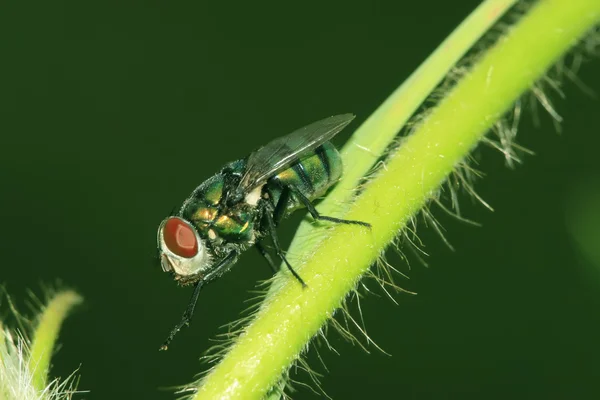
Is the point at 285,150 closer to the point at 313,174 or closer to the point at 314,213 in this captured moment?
the point at 313,174

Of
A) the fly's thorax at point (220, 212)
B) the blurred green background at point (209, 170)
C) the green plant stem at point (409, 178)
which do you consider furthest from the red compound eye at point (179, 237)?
the blurred green background at point (209, 170)

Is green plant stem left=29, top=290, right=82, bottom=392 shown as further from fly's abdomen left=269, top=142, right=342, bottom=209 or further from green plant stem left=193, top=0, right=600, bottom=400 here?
fly's abdomen left=269, top=142, right=342, bottom=209

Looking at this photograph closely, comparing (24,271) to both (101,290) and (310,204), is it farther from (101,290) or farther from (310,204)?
(310,204)

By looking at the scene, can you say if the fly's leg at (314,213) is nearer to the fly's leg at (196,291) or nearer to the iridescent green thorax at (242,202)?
the iridescent green thorax at (242,202)

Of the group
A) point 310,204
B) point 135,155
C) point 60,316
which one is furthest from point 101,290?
point 60,316

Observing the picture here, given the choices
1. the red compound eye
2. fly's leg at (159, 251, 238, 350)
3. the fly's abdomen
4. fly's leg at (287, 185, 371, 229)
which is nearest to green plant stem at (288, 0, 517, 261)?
fly's leg at (287, 185, 371, 229)

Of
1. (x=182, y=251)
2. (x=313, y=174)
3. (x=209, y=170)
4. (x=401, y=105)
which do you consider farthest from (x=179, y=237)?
(x=209, y=170)

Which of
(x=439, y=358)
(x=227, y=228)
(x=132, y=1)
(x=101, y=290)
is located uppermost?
(x=132, y=1)
